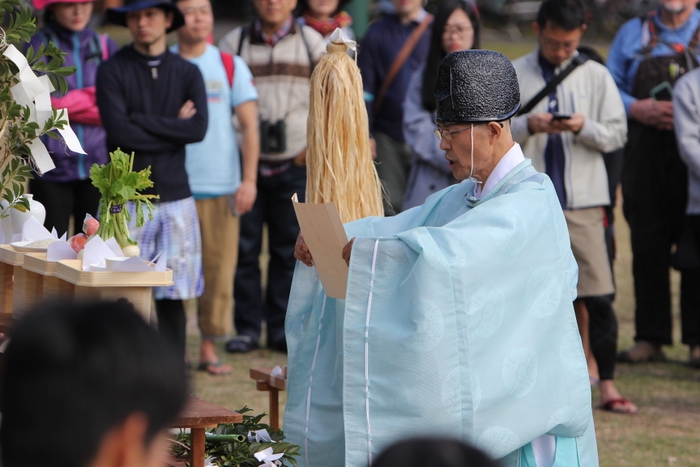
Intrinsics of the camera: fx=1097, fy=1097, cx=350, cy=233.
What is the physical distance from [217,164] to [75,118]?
870 mm

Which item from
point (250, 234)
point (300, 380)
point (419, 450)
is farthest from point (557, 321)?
point (250, 234)

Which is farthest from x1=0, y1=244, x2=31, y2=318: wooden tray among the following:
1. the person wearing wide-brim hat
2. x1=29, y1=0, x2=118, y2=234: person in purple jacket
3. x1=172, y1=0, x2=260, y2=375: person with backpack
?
x1=172, y1=0, x2=260, y2=375: person with backpack

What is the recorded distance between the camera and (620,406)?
18.6ft

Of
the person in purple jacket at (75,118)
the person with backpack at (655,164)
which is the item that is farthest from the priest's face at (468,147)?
the person with backpack at (655,164)

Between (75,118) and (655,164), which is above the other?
(75,118)

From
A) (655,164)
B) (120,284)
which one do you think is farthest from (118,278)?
(655,164)

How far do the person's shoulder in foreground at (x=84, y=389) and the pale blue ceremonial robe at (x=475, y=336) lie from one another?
64.9 inches

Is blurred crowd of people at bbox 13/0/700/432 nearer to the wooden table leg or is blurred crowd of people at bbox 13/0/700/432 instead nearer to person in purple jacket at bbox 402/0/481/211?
person in purple jacket at bbox 402/0/481/211

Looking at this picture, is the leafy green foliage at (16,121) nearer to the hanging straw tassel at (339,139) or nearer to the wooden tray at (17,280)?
the wooden tray at (17,280)

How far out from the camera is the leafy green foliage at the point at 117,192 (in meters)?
3.32

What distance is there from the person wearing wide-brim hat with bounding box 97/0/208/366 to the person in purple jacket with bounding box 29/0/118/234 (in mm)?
345

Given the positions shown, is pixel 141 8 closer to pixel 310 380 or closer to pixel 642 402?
pixel 310 380

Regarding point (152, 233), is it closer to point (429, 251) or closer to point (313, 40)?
point (313, 40)

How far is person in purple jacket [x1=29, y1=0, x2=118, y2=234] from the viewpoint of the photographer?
5.76 meters
